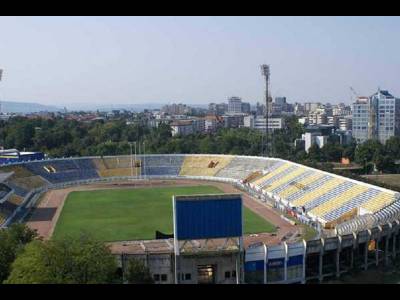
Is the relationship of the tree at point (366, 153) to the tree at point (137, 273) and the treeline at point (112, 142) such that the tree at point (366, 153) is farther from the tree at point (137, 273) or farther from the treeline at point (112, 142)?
the tree at point (137, 273)

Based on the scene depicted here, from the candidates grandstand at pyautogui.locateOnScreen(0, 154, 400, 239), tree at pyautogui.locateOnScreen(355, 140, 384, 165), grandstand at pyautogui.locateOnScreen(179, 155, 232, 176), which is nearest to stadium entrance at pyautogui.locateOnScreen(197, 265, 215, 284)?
grandstand at pyautogui.locateOnScreen(0, 154, 400, 239)

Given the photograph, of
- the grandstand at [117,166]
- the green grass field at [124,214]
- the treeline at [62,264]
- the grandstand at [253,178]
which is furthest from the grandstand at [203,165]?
the treeline at [62,264]

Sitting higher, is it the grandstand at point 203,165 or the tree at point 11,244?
the tree at point 11,244

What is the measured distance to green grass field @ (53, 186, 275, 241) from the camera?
29812 millimetres

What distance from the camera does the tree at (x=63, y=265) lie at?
581 inches

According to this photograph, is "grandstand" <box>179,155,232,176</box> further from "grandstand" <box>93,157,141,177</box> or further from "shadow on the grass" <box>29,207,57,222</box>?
"shadow on the grass" <box>29,207,57,222</box>

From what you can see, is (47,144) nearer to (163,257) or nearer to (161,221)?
(161,221)

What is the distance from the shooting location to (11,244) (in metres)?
18.5

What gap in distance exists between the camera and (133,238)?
28016 mm

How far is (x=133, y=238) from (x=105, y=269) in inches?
487

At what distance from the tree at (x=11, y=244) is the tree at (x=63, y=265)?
1.40 meters

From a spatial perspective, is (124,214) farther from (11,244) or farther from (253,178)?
(11,244)

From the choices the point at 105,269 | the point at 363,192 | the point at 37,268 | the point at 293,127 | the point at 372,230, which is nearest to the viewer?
the point at 37,268
